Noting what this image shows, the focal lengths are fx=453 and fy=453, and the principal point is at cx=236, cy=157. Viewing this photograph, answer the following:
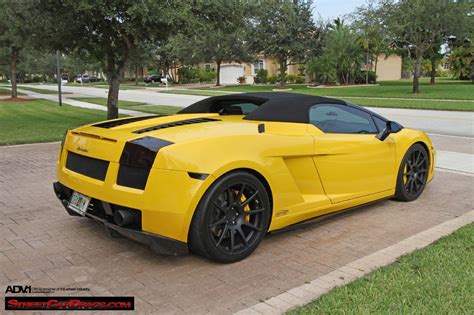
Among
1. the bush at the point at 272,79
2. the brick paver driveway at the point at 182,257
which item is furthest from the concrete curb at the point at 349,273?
the bush at the point at 272,79

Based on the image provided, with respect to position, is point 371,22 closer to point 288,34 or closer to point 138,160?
point 288,34

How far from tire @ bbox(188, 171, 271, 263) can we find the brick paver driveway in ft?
0.50

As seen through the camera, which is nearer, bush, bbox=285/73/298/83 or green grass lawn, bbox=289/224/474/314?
green grass lawn, bbox=289/224/474/314

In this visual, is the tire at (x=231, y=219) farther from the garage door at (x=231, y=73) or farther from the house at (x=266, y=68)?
the garage door at (x=231, y=73)

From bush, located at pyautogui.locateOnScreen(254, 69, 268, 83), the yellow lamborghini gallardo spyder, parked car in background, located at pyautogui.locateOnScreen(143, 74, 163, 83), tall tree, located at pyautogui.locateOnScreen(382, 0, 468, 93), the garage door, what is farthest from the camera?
parked car in background, located at pyautogui.locateOnScreen(143, 74, 163, 83)

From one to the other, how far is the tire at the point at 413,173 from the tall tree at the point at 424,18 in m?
21.9

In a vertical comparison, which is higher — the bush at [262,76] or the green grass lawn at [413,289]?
the bush at [262,76]

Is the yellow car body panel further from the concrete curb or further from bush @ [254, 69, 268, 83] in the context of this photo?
bush @ [254, 69, 268, 83]

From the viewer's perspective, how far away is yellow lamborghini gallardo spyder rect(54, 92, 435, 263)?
11.3ft

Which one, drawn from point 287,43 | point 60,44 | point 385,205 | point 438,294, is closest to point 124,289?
point 438,294

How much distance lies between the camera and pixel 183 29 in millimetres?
11352

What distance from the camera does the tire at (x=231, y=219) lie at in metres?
3.53

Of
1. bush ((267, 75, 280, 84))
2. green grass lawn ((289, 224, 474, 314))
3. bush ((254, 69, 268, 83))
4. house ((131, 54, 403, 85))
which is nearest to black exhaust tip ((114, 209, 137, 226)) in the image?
green grass lawn ((289, 224, 474, 314))

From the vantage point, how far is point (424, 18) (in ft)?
82.9
